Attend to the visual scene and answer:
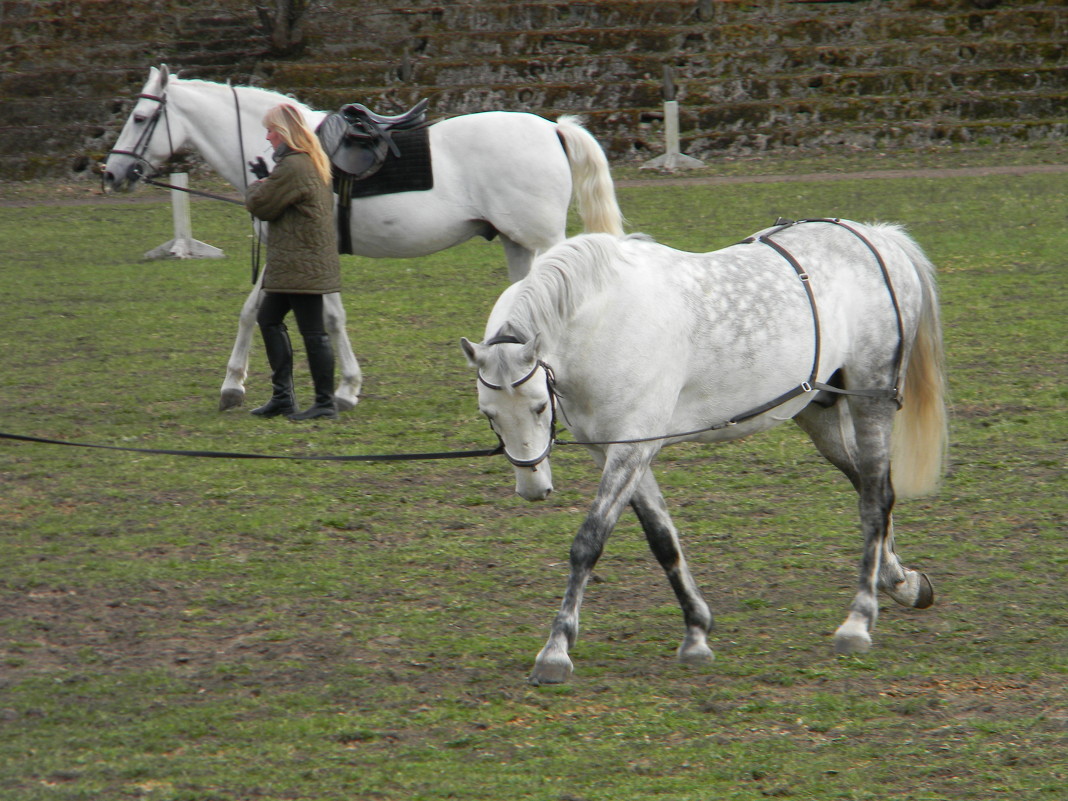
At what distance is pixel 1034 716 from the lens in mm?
3965

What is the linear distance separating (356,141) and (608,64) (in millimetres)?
16371

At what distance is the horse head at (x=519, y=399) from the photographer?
391 cm

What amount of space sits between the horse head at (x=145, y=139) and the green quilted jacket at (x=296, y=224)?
1.92 meters

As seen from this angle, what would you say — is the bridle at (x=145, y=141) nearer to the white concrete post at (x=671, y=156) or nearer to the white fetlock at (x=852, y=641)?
the white fetlock at (x=852, y=641)

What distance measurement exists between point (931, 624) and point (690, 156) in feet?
55.1

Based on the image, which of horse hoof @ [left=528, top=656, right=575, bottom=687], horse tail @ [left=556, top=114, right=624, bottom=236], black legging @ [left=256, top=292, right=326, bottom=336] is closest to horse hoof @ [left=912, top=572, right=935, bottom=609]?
horse hoof @ [left=528, top=656, right=575, bottom=687]

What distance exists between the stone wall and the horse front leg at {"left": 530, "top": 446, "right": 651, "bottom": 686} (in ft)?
57.3

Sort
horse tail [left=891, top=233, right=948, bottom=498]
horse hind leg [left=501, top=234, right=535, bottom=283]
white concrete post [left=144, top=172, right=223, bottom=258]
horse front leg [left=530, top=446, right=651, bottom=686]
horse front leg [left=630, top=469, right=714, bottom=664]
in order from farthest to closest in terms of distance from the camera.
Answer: white concrete post [left=144, top=172, right=223, bottom=258] < horse hind leg [left=501, top=234, right=535, bottom=283] < horse tail [left=891, top=233, right=948, bottom=498] < horse front leg [left=630, top=469, right=714, bottom=664] < horse front leg [left=530, top=446, right=651, bottom=686]

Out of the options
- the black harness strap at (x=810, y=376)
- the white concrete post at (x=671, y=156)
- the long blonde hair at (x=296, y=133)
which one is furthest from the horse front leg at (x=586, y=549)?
the white concrete post at (x=671, y=156)

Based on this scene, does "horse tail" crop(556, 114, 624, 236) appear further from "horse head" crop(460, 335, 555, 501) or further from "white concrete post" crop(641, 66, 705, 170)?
"white concrete post" crop(641, 66, 705, 170)

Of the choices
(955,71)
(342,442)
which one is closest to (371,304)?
(342,442)

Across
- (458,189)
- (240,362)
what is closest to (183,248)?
(240,362)

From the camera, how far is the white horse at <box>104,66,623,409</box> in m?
8.29

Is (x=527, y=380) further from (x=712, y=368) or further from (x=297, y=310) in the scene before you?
(x=297, y=310)
